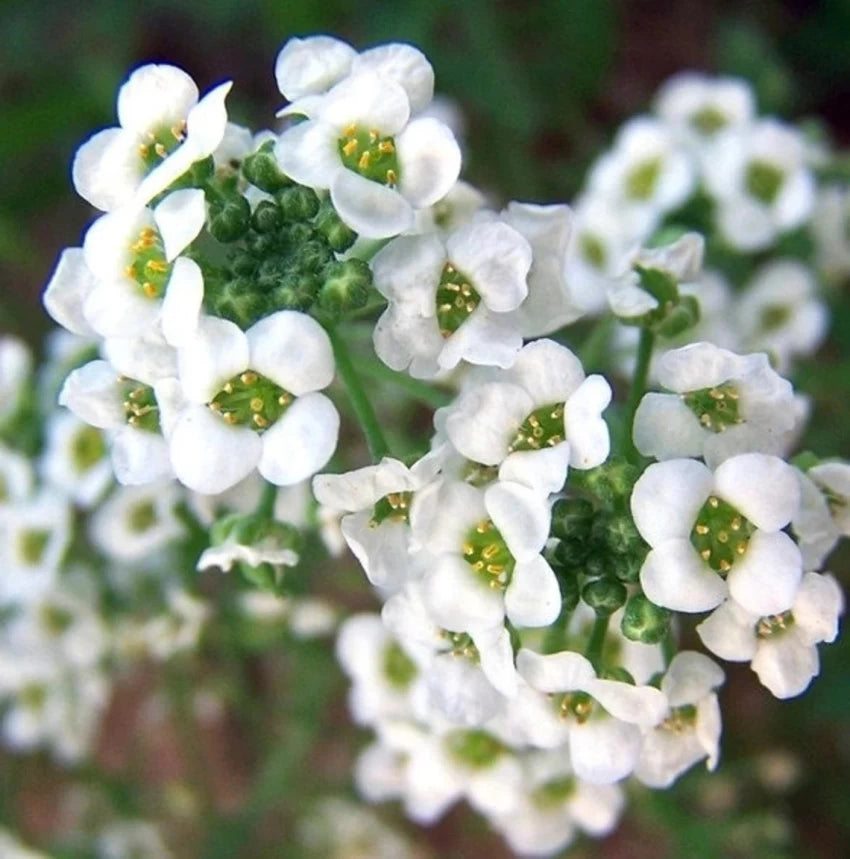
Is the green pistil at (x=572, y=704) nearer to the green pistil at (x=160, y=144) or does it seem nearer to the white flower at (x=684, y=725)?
the white flower at (x=684, y=725)

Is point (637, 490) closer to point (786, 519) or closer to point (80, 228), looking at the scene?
point (786, 519)

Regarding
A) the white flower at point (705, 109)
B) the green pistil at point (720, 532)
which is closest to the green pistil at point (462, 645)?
the green pistil at point (720, 532)

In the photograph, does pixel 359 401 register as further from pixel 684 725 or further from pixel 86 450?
pixel 86 450

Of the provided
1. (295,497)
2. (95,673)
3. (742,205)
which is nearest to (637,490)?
(295,497)

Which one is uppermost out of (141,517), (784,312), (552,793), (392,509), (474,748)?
(392,509)

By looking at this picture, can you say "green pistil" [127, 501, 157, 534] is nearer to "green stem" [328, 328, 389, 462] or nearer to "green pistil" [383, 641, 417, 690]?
"green pistil" [383, 641, 417, 690]

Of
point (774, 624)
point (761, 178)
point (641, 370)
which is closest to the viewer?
point (774, 624)

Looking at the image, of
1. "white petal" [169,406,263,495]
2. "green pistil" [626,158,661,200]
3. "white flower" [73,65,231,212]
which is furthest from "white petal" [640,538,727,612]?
"green pistil" [626,158,661,200]

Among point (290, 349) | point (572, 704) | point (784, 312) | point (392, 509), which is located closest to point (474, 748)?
point (572, 704)
